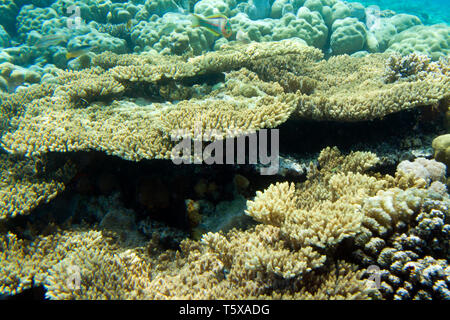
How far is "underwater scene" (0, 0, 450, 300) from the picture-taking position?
2.30m

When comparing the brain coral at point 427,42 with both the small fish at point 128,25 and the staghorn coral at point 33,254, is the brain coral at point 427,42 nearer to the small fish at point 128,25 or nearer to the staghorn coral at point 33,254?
the small fish at point 128,25

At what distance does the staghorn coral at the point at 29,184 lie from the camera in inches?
134

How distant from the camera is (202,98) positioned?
4.22m

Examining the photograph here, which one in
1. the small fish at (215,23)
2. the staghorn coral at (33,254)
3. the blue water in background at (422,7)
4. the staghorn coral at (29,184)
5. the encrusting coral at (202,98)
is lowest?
the staghorn coral at (33,254)

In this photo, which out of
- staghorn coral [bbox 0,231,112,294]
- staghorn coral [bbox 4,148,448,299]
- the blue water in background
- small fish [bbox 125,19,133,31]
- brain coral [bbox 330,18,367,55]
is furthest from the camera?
the blue water in background

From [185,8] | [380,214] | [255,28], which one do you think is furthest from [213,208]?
[185,8]

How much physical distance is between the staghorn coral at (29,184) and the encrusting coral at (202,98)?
0.34m

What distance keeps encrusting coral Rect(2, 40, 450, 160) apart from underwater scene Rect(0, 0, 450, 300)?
0.09 feet

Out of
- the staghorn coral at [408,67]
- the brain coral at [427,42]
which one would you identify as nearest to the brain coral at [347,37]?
the brain coral at [427,42]

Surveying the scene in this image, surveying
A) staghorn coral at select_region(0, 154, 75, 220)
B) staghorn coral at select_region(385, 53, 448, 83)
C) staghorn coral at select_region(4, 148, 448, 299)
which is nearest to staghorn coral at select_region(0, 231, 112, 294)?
staghorn coral at select_region(4, 148, 448, 299)

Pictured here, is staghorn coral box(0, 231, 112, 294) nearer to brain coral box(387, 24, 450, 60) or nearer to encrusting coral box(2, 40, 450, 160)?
encrusting coral box(2, 40, 450, 160)

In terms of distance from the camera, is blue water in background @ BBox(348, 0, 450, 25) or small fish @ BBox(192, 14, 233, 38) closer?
small fish @ BBox(192, 14, 233, 38)

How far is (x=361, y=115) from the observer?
11.2 ft

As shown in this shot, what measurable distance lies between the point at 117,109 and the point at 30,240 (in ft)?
7.39
